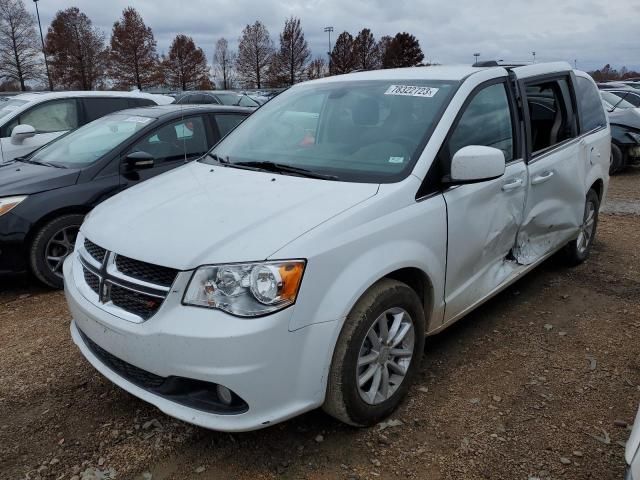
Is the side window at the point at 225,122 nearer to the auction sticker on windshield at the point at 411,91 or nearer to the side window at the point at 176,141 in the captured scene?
the side window at the point at 176,141

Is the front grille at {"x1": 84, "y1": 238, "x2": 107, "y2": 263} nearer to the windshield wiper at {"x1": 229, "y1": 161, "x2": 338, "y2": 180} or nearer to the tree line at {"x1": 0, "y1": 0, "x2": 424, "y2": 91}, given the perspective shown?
the windshield wiper at {"x1": 229, "y1": 161, "x2": 338, "y2": 180}

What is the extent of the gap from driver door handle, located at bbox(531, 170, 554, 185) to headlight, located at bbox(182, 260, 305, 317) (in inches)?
87.0

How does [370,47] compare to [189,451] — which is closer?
[189,451]

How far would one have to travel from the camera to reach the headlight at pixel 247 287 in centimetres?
228

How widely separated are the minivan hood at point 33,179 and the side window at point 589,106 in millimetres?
4341

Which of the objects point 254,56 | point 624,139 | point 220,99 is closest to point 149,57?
point 254,56

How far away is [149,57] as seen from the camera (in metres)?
55.8

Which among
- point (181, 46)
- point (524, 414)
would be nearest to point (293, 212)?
point (524, 414)

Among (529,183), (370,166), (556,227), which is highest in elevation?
(370,166)

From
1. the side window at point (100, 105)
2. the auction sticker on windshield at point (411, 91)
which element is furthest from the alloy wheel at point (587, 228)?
the side window at point (100, 105)

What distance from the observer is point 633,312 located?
422cm

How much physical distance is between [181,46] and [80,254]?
61.8m

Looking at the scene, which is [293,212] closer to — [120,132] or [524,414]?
[524,414]

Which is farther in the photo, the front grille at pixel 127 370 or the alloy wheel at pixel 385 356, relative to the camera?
the alloy wheel at pixel 385 356
